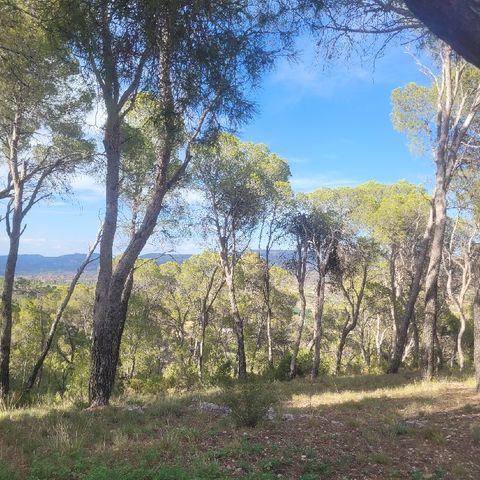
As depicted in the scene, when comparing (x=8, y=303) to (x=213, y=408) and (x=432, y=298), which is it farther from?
(x=432, y=298)

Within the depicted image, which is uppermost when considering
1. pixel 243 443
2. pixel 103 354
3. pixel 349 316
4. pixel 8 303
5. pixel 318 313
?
pixel 8 303

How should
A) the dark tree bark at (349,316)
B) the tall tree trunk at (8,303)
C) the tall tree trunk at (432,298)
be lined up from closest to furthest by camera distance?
1. the tall tree trunk at (8,303)
2. the tall tree trunk at (432,298)
3. the dark tree bark at (349,316)

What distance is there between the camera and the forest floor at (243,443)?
14.2 ft

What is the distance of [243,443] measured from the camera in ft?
17.1

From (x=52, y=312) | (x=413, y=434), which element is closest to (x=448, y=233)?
(x=413, y=434)

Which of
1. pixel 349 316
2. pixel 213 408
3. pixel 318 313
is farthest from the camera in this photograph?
pixel 349 316

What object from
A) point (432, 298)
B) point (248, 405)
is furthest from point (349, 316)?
point (248, 405)

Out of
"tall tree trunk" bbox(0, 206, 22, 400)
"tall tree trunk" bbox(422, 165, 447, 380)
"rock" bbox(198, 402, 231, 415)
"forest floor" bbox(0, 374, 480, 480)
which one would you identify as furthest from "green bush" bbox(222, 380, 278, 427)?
"tall tree trunk" bbox(0, 206, 22, 400)

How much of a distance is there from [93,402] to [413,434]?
5722 mm

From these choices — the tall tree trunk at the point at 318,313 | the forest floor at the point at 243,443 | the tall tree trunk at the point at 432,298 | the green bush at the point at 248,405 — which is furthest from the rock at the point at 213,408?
the tall tree trunk at the point at 318,313

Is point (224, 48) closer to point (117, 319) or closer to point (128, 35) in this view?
point (128, 35)

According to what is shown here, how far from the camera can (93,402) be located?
8.10 meters

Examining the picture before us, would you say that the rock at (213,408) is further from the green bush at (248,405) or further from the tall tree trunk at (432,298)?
the tall tree trunk at (432,298)

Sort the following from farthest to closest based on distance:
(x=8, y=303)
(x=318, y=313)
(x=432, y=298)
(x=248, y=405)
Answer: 1. (x=318, y=313)
2. (x=432, y=298)
3. (x=8, y=303)
4. (x=248, y=405)
